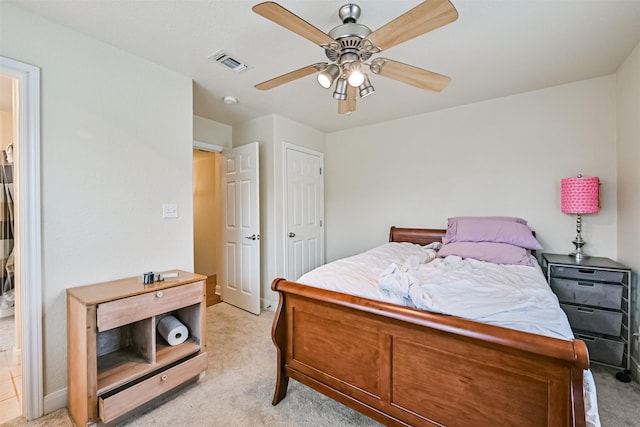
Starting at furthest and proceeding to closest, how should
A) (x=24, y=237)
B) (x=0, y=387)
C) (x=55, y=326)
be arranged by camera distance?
(x=0, y=387) → (x=55, y=326) → (x=24, y=237)

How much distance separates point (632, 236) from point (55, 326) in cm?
415

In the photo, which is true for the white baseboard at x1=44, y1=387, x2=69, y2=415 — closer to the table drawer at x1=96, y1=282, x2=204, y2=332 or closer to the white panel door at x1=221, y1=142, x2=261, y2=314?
the table drawer at x1=96, y1=282, x2=204, y2=332

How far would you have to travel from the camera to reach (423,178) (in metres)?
3.48

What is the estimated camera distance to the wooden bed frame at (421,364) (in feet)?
3.28

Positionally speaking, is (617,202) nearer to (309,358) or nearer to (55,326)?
(309,358)

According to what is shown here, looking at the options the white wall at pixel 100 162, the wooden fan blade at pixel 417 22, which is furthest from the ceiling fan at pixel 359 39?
the white wall at pixel 100 162

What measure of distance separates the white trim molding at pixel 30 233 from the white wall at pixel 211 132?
69.8 inches

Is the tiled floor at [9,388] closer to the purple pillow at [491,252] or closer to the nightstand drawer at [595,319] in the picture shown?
the purple pillow at [491,252]

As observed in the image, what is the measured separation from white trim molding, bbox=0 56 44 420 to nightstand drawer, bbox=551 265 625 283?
3702 mm

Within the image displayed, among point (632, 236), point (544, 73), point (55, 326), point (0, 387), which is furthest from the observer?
point (544, 73)

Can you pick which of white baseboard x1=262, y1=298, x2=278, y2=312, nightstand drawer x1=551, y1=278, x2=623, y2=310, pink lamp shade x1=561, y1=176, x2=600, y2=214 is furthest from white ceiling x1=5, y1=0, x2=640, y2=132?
white baseboard x1=262, y1=298, x2=278, y2=312

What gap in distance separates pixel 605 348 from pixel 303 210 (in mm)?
3162

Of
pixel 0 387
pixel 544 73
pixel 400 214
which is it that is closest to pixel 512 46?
pixel 544 73

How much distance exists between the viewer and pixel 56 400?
173 cm
